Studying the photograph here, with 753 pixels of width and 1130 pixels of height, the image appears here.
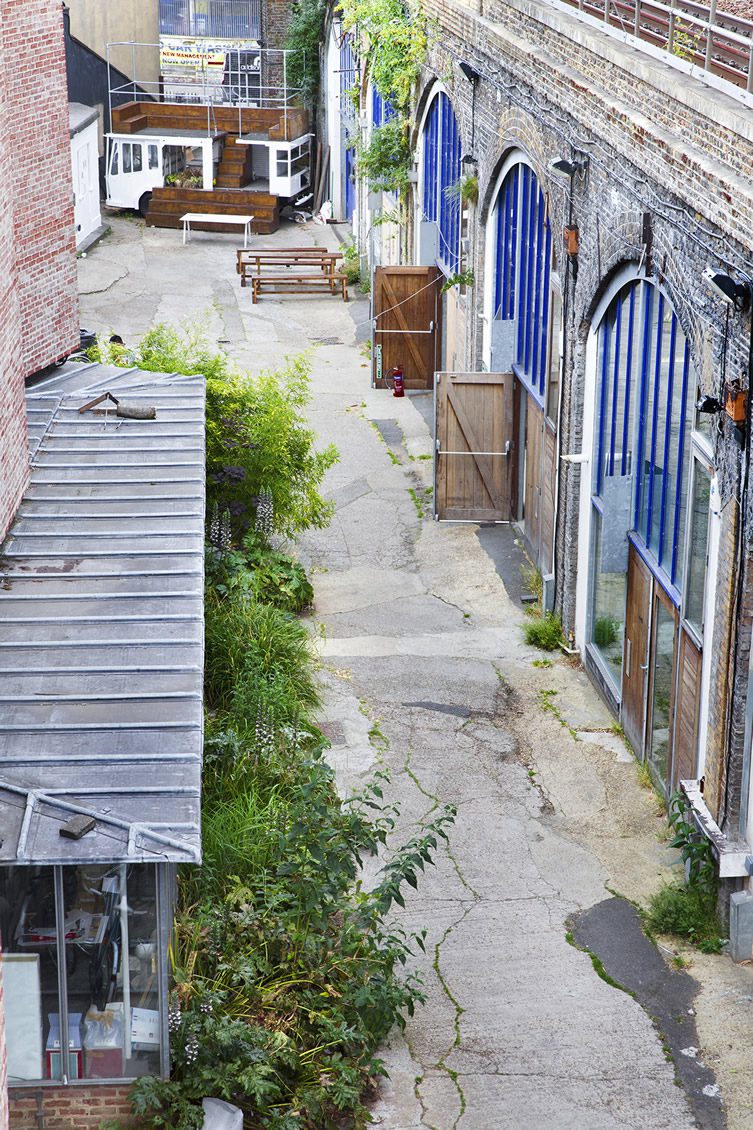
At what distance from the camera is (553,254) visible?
1580 centimetres

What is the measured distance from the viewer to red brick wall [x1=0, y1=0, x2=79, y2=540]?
52.9 feet

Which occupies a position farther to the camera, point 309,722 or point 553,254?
point 553,254

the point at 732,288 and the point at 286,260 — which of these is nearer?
the point at 732,288

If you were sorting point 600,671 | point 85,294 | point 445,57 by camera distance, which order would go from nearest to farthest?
1. point 600,671
2. point 445,57
3. point 85,294

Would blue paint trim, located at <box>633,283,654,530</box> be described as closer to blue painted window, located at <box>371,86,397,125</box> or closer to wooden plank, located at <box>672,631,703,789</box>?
wooden plank, located at <box>672,631,703,789</box>

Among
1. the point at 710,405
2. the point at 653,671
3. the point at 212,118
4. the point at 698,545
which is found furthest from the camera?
the point at 212,118

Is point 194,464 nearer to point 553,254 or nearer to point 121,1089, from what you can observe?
point 553,254

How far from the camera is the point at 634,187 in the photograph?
12.4 meters

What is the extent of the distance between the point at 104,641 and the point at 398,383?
15184mm

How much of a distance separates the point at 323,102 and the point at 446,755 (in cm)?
2857

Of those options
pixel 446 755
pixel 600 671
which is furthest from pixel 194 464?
pixel 600 671

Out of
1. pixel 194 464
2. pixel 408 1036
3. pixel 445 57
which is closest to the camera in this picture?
pixel 408 1036

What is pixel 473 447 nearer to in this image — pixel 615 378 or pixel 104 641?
pixel 615 378

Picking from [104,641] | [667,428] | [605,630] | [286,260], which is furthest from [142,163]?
[104,641]
